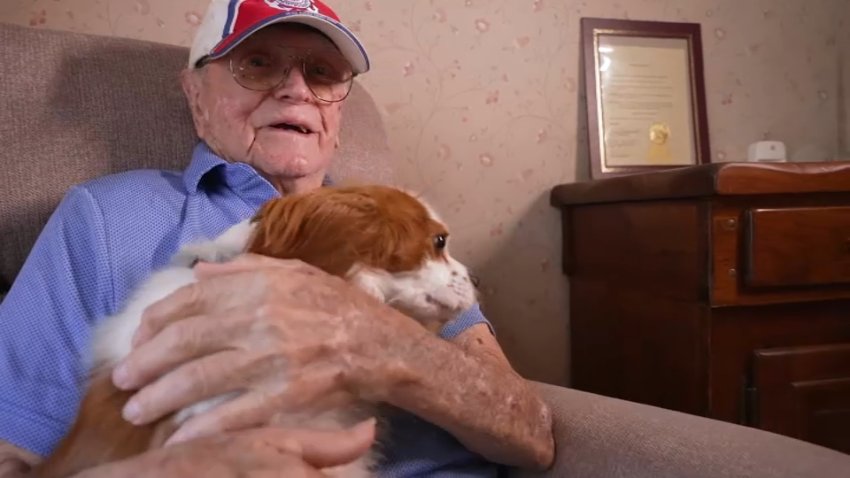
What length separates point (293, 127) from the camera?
1.04 metres

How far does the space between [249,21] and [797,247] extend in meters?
1.02

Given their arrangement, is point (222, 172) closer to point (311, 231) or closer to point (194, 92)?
point (194, 92)

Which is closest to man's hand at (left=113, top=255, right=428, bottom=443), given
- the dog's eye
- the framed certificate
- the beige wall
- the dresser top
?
the dog's eye

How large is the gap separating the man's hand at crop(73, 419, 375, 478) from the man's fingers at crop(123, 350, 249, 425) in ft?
0.16

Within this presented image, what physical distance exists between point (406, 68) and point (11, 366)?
1.13 m

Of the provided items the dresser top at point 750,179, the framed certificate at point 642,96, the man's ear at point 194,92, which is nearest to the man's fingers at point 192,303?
the man's ear at point 194,92

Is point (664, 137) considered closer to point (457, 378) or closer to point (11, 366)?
point (457, 378)

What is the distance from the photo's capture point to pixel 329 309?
0.69 meters

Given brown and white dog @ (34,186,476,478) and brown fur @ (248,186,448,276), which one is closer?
brown and white dog @ (34,186,476,478)

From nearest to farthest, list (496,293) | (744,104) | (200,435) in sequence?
(200,435)
(496,293)
(744,104)

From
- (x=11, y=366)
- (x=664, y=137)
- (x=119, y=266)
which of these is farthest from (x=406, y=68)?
(x=11, y=366)

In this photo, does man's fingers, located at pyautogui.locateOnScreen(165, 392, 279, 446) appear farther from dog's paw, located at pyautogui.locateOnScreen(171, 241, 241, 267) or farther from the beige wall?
the beige wall

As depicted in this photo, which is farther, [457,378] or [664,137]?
[664,137]

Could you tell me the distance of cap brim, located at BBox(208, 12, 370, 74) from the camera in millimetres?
960
